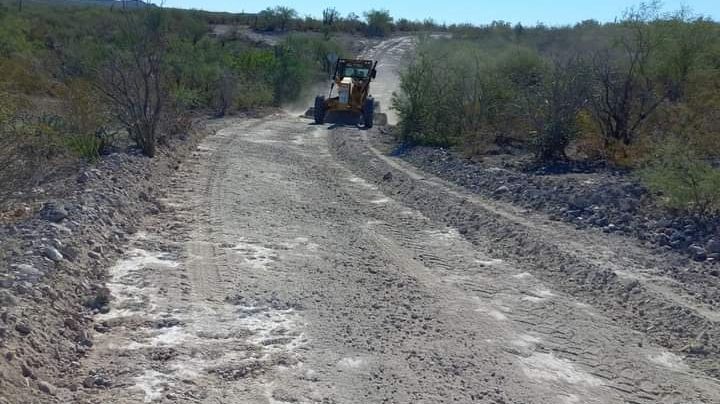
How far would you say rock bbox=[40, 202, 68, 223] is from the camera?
9.75 m

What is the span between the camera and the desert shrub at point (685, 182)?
11672mm

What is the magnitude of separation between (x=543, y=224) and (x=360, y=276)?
159 inches

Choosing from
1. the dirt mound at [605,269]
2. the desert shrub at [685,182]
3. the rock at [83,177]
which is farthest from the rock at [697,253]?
the rock at [83,177]

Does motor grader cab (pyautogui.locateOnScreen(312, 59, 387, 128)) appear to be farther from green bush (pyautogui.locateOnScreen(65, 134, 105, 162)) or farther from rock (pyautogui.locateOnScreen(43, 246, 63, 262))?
rock (pyautogui.locateOnScreen(43, 246, 63, 262))

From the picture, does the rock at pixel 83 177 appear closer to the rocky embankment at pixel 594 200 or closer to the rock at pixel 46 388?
the rocky embankment at pixel 594 200

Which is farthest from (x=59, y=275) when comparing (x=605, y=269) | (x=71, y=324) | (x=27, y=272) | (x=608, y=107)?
(x=608, y=107)

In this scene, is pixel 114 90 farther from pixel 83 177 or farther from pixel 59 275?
pixel 59 275

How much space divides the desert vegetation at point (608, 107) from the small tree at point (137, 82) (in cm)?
741

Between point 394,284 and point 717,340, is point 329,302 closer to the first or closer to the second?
point 394,284

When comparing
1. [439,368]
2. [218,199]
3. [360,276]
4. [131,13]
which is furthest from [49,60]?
[439,368]

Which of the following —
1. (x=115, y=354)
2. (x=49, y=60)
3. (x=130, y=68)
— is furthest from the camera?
(x=49, y=60)

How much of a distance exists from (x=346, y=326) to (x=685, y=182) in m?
6.74

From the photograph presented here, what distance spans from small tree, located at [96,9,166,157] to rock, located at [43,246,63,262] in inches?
332

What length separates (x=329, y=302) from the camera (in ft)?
26.9
